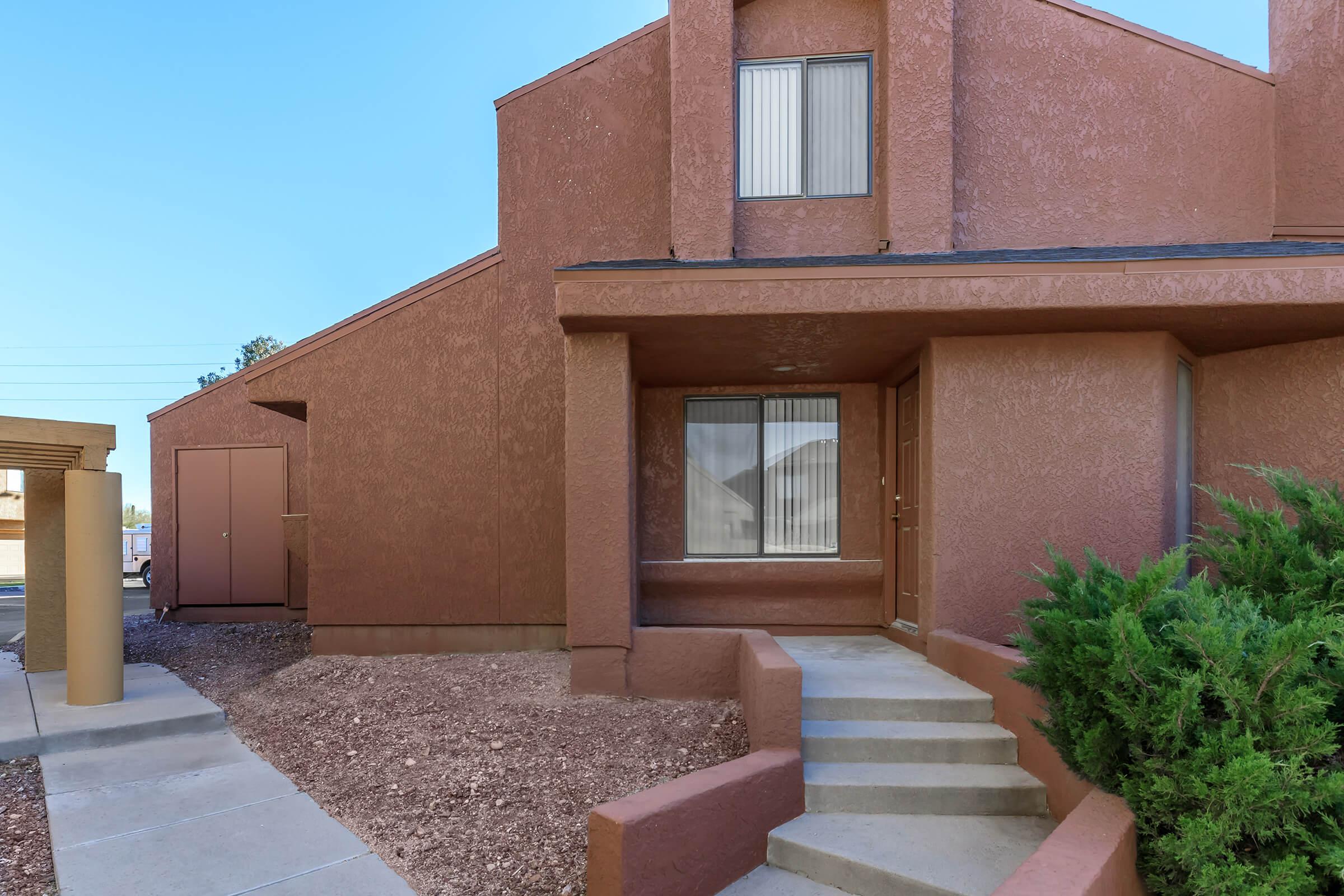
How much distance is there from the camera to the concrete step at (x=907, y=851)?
343 cm

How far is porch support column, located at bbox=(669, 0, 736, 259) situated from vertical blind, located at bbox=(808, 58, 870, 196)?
39.1 inches

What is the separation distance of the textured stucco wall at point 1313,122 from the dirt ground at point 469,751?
720 centimetres

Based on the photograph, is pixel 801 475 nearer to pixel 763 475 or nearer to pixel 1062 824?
pixel 763 475

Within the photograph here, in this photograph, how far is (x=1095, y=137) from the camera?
732 centimetres

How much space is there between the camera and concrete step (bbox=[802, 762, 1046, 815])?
13.4ft

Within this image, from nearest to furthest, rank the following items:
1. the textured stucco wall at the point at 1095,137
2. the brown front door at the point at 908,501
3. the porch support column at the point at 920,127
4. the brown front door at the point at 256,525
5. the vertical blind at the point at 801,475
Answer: the brown front door at the point at 908,501 < the porch support column at the point at 920,127 < the textured stucco wall at the point at 1095,137 < the vertical blind at the point at 801,475 < the brown front door at the point at 256,525

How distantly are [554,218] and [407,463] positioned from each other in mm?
3167

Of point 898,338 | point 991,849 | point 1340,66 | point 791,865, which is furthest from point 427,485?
point 1340,66

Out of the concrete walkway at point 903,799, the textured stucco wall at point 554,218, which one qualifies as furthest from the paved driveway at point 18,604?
the concrete walkway at point 903,799

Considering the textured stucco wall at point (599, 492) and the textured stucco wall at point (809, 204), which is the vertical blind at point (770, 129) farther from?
the textured stucco wall at point (599, 492)

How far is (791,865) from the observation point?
12.4 feet

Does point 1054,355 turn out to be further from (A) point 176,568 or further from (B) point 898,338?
(A) point 176,568

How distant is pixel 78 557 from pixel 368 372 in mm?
3080

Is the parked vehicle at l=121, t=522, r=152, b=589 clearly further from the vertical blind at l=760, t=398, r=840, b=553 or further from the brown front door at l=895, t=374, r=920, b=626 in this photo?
the brown front door at l=895, t=374, r=920, b=626
